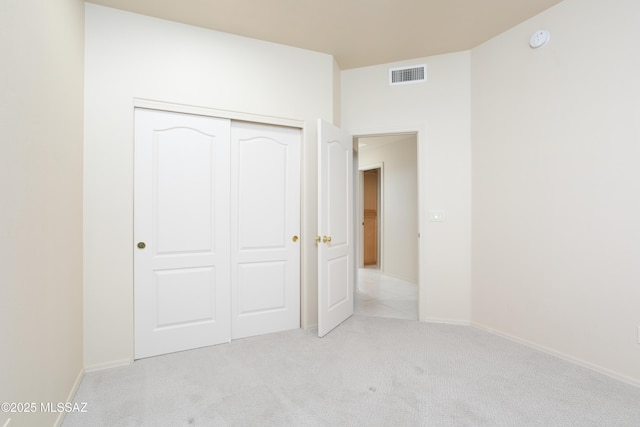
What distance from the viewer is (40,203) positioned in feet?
5.03

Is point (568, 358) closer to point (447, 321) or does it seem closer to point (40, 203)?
point (447, 321)

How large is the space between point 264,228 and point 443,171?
1.99m

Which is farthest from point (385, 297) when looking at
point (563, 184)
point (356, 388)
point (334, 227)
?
point (563, 184)

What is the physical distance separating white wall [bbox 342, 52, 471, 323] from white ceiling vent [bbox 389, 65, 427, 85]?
51mm

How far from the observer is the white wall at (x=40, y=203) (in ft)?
3.98

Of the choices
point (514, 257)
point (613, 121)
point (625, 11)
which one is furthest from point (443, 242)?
point (625, 11)

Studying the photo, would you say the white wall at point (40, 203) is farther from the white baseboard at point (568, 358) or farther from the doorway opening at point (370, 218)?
the doorway opening at point (370, 218)

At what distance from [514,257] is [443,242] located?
26.2 inches

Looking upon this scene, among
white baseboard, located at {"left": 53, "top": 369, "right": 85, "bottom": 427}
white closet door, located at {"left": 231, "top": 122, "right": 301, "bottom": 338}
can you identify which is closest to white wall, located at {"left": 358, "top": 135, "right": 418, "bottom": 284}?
white closet door, located at {"left": 231, "top": 122, "right": 301, "bottom": 338}

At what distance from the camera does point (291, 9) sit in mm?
2498

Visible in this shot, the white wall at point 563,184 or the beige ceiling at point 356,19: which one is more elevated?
the beige ceiling at point 356,19

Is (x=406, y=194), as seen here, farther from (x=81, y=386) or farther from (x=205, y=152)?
(x=81, y=386)

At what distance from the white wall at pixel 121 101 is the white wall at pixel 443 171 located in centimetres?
183

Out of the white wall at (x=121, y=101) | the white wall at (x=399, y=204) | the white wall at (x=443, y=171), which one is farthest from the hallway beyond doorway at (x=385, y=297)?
the white wall at (x=121, y=101)
